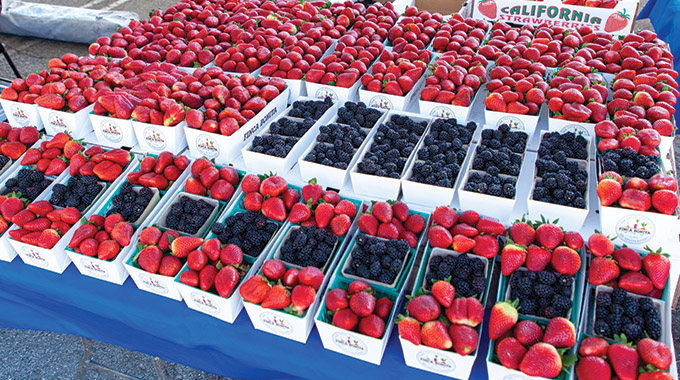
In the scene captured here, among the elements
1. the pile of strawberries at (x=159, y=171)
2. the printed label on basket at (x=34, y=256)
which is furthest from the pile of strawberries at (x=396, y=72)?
the printed label on basket at (x=34, y=256)

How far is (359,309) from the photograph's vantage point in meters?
1.34

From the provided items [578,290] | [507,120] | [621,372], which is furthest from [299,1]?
[621,372]

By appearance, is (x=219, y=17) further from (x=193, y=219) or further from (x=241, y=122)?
(x=193, y=219)

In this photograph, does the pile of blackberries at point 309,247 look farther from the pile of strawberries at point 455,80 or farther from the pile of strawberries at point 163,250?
the pile of strawberries at point 455,80

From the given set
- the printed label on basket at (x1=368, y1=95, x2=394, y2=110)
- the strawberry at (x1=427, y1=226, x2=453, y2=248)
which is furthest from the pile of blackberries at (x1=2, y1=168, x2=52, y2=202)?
the strawberry at (x1=427, y1=226, x2=453, y2=248)

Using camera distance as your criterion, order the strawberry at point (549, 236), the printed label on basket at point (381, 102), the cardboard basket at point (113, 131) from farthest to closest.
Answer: the printed label on basket at point (381, 102) < the cardboard basket at point (113, 131) < the strawberry at point (549, 236)

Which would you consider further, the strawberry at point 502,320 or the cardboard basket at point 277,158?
the cardboard basket at point 277,158

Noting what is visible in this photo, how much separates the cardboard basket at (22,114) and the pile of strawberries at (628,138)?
2.70 meters

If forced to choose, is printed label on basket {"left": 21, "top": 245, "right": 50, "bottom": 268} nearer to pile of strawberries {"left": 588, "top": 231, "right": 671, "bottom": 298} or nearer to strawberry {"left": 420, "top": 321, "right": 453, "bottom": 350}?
strawberry {"left": 420, "top": 321, "right": 453, "bottom": 350}

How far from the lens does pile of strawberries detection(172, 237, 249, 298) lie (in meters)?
1.47

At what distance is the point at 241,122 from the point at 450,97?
102 centimetres

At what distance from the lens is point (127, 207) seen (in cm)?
182

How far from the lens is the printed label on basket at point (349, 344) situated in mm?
1344

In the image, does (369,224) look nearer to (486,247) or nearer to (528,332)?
(486,247)
